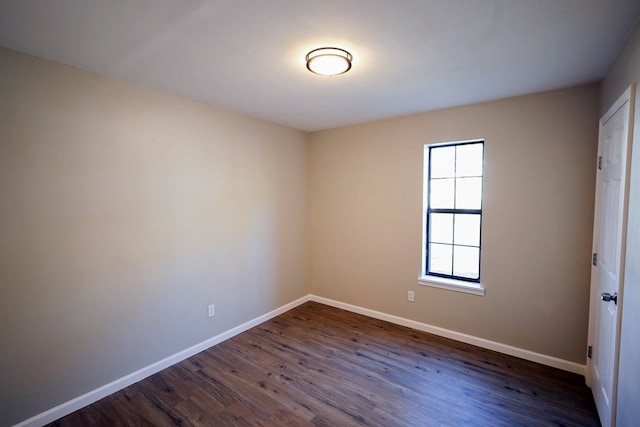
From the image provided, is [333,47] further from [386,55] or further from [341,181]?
[341,181]

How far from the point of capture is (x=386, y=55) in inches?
73.9

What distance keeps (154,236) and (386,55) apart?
2.36m

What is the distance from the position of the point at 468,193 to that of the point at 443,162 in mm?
448

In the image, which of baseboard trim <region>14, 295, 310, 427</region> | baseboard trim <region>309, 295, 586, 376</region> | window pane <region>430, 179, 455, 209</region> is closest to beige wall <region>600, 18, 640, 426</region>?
baseboard trim <region>309, 295, 586, 376</region>

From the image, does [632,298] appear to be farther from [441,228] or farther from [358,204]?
[358,204]

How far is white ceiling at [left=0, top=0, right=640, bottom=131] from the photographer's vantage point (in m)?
1.41

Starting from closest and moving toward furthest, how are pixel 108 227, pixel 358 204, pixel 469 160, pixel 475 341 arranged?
pixel 108 227 < pixel 475 341 < pixel 469 160 < pixel 358 204

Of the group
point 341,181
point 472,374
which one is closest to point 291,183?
point 341,181

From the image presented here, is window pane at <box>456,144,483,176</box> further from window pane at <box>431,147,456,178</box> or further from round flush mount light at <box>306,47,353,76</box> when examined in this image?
round flush mount light at <box>306,47,353,76</box>

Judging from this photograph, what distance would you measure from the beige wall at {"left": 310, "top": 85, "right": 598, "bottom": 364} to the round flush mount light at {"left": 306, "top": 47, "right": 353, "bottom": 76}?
162 cm

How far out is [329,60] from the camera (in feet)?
6.03

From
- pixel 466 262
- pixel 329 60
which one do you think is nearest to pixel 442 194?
pixel 466 262

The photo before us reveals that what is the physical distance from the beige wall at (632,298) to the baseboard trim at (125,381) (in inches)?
121

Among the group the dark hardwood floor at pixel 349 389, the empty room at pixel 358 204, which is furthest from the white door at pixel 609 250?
the dark hardwood floor at pixel 349 389
